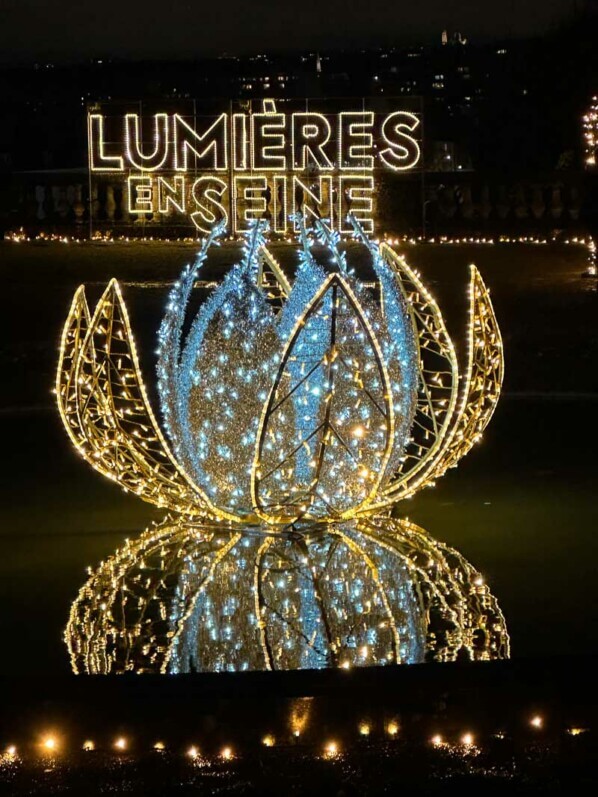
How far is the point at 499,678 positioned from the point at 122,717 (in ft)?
4.72

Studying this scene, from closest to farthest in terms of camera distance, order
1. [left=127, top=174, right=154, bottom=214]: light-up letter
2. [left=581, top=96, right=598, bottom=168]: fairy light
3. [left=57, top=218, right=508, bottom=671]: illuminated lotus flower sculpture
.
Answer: [left=57, top=218, right=508, bottom=671]: illuminated lotus flower sculpture, [left=127, top=174, right=154, bottom=214]: light-up letter, [left=581, top=96, right=598, bottom=168]: fairy light

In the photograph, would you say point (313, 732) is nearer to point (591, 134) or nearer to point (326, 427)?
point (326, 427)

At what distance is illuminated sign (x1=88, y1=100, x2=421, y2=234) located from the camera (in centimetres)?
2466

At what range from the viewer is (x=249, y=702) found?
6332 millimetres

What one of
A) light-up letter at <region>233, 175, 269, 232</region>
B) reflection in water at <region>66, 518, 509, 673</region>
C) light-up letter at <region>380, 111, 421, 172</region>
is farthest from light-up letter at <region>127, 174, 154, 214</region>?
reflection in water at <region>66, 518, 509, 673</region>

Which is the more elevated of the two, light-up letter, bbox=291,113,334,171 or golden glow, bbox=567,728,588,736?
light-up letter, bbox=291,113,334,171

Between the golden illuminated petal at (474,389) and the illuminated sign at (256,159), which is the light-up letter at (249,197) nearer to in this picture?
the illuminated sign at (256,159)

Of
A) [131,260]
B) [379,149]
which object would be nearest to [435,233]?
[379,149]

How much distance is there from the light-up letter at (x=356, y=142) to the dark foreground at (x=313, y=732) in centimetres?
1865

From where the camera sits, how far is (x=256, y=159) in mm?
24984

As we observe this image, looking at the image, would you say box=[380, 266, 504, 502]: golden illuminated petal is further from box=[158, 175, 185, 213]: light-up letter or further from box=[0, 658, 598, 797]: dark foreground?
box=[158, 175, 185, 213]: light-up letter

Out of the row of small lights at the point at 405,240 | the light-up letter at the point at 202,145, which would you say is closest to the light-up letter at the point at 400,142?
the row of small lights at the point at 405,240

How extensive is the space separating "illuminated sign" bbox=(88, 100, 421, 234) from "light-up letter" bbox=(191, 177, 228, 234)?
15 millimetres

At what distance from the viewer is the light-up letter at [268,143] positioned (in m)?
24.8
